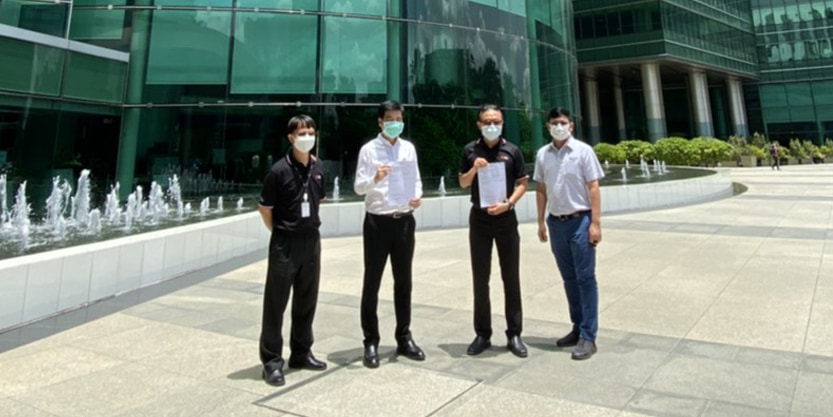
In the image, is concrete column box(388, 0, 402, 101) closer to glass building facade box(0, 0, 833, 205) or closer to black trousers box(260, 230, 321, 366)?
glass building facade box(0, 0, 833, 205)

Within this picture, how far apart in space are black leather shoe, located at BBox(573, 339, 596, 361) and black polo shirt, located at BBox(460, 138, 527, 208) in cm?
135

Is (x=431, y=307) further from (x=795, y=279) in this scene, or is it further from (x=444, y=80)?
(x=444, y=80)

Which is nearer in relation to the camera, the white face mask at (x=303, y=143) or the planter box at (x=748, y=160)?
the white face mask at (x=303, y=143)

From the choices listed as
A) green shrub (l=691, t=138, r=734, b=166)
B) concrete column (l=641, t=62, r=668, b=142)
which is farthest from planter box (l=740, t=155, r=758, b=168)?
concrete column (l=641, t=62, r=668, b=142)

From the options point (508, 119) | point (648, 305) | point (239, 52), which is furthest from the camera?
point (508, 119)

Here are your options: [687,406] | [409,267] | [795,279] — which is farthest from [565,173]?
[795,279]

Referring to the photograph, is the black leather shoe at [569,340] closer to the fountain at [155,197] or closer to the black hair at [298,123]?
the black hair at [298,123]

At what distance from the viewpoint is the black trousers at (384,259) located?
396cm

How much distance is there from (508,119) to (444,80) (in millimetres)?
3180

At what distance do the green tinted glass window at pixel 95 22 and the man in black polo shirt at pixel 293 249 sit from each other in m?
15.4

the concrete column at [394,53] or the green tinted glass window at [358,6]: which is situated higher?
the green tinted glass window at [358,6]

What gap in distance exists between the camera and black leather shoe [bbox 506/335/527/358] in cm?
402

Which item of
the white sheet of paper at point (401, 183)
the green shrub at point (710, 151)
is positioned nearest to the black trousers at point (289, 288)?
the white sheet of paper at point (401, 183)

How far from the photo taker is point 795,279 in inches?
247
